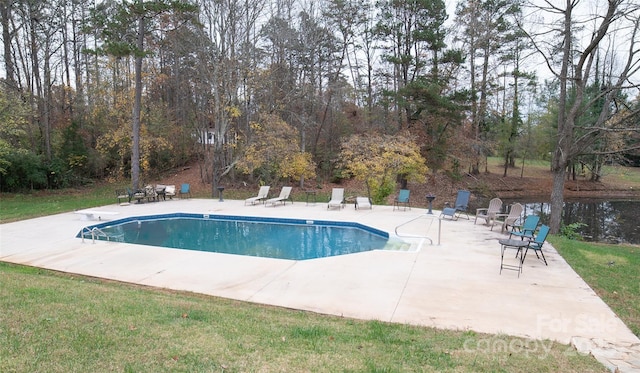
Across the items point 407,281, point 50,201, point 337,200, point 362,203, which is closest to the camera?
point 407,281

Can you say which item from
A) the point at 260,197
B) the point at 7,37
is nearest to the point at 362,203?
the point at 260,197

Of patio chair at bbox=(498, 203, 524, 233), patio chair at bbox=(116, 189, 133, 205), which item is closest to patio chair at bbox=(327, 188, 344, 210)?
patio chair at bbox=(498, 203, 524, 233)

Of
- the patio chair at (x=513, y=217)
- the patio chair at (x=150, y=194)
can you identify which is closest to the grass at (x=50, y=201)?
the patio chair at (x=150, y=194)

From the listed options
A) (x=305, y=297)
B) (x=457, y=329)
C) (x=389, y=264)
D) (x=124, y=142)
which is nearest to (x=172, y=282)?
(x=305, y=297)

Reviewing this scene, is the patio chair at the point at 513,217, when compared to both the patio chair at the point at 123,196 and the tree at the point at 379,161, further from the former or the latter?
the patio chair at the point at 123,196

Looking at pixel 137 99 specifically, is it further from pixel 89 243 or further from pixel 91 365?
pixel 91 365

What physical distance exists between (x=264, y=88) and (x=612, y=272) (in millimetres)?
14595

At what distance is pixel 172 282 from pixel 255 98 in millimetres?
13201

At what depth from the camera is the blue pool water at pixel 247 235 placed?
8.27 m

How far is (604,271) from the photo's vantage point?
575cm

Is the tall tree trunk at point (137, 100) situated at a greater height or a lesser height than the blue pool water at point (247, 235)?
greater

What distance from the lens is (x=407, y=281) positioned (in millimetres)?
5254

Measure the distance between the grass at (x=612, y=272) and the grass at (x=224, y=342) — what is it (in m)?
1.78

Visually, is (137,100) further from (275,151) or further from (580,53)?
(580,53)
